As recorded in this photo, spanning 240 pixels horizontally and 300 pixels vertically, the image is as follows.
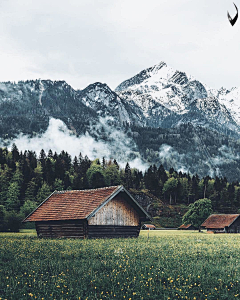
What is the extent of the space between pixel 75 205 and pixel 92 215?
3.95m

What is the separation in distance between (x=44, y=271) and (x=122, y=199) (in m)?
21.8

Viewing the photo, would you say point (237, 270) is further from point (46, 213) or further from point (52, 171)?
point (52, 171)

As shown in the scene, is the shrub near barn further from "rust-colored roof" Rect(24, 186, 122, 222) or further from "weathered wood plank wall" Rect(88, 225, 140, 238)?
"rust-colored roof" Rect(24, 186, 122, 222)

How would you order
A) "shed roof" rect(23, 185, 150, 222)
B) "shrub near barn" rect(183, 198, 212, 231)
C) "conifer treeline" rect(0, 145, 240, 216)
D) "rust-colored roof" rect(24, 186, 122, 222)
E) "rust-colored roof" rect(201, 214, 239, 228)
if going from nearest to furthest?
"shed roof" rect(23, 185, 150, 222) → "rust-colored roof" rect(24, 186, 122, 222) → "rust-colored roof" rect(201, 214, 239, 228) → "shrub near barn" rect(183, 198, 212, 231) → "conifer treeline" rect(0, 145, 240, 216)

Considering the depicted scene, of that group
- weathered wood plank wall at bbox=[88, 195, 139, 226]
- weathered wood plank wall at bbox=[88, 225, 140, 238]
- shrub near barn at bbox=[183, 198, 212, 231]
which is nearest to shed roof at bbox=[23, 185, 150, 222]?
weathered wood plank wall at bbox=[88, 195, 139, 226]

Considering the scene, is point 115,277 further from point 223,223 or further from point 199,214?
point 199,214

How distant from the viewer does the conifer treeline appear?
125875mm

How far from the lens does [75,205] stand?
3662cm

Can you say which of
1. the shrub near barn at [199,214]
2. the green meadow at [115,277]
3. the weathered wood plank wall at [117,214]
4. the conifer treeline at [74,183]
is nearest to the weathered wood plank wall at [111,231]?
the weathered wood plank wall at [117,214]

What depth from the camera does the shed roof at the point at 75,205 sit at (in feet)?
112

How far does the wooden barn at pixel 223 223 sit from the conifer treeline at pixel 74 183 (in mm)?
51506

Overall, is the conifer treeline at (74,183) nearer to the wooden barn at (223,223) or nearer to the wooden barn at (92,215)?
the wooden barn at (223,223)

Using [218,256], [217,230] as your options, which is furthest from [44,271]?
[217,230]

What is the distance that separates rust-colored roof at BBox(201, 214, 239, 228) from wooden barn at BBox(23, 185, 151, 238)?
194 feet
